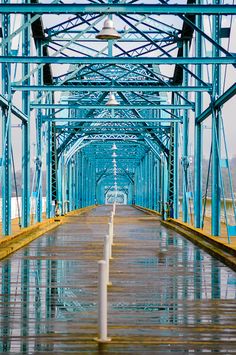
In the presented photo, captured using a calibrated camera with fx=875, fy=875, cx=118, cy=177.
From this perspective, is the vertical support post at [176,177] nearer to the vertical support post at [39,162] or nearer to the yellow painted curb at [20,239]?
the vertical support post at [39,162]

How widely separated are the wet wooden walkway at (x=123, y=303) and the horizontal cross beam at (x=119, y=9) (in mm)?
4612

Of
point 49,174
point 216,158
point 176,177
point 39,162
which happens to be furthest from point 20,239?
point 49,174

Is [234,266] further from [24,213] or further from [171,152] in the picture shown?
[171,152]

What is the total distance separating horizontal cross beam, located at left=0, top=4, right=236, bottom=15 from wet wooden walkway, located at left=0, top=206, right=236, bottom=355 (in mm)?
4612

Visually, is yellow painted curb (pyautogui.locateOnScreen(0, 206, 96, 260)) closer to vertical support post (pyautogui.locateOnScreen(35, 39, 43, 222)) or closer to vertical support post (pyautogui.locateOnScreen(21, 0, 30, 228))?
vertical support post (pyautogui.locateOnScreen(21, 0, 30, 228))

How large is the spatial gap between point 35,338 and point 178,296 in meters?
3.62

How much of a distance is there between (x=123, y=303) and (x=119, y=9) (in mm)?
7185

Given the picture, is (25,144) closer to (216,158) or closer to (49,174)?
(216,158)

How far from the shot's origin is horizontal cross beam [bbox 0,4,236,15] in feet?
51.4

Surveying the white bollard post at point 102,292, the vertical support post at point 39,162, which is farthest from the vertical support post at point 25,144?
the white bollard post at point 102,292

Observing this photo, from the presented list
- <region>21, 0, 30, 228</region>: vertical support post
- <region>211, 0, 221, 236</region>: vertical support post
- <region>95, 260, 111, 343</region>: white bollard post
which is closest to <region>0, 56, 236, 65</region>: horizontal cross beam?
<region>211, 0, 221, 236</region>: vertical support post

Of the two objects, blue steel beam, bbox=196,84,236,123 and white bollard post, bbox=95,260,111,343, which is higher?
blue steel beam, bbox=196,84,236,123

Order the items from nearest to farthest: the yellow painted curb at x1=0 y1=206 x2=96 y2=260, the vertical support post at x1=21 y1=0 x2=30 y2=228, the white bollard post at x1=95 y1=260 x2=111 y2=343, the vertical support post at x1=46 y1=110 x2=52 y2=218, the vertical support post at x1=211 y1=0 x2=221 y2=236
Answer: the white bollard post at x1=95 y1=260 x2=111 y2=343
the yellow painted curb at x1=0 y1=206 x2=96 y2=260
the vertical support post at x1=211 y1=0 x2=221 y2=236
the vertical support post at x1=21 y1=0 x2=30 y2=228
the vertical support post at x1=46 y1=110 x2=52 y2=218

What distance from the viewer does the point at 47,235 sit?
26750 millimetres
